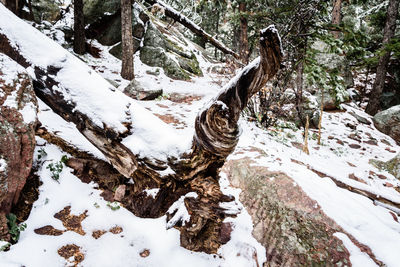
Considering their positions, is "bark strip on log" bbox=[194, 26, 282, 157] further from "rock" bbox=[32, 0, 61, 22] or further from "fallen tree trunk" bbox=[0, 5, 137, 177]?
"rock" bbox=[32, 0, 61, 22]

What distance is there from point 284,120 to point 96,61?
8.25 meters

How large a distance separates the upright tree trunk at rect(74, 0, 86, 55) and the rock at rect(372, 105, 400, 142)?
13205mm

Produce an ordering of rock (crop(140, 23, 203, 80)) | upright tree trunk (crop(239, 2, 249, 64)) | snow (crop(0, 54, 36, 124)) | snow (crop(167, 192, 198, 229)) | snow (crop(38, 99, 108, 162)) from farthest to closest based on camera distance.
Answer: rock (crop(140, 23, 203, 80)) → upright tree trunk (crop(239, 2, 249, 64)) → snow (crop(38, 99, 108, 162)) → snow (crop(167, 192, 198, 229)) → snow (crop(0, 54, 36, 124))

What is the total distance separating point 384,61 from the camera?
30.0ft

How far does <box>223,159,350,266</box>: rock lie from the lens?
6.45ft

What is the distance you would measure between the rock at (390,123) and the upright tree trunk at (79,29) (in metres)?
13.2

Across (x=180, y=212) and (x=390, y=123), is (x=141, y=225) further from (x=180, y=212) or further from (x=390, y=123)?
(x=390, y=123)

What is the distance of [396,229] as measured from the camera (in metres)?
2.18

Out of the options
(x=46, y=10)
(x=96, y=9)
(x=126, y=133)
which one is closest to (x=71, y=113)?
(x=126, y=133)

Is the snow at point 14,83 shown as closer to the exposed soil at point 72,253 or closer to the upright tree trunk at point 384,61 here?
the exposed soil at point 72,253

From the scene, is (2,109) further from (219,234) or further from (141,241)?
(219,234)

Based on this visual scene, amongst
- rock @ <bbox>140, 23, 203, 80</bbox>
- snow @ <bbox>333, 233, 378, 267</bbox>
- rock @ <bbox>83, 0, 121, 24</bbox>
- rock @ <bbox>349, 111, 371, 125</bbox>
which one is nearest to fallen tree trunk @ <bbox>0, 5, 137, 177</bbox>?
snow @ <bbox>333, 233, 378, 267</bbox>

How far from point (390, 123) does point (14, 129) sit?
37.6 feet

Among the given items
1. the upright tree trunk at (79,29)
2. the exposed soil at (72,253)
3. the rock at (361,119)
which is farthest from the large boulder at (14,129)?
the rock at (361,119)
